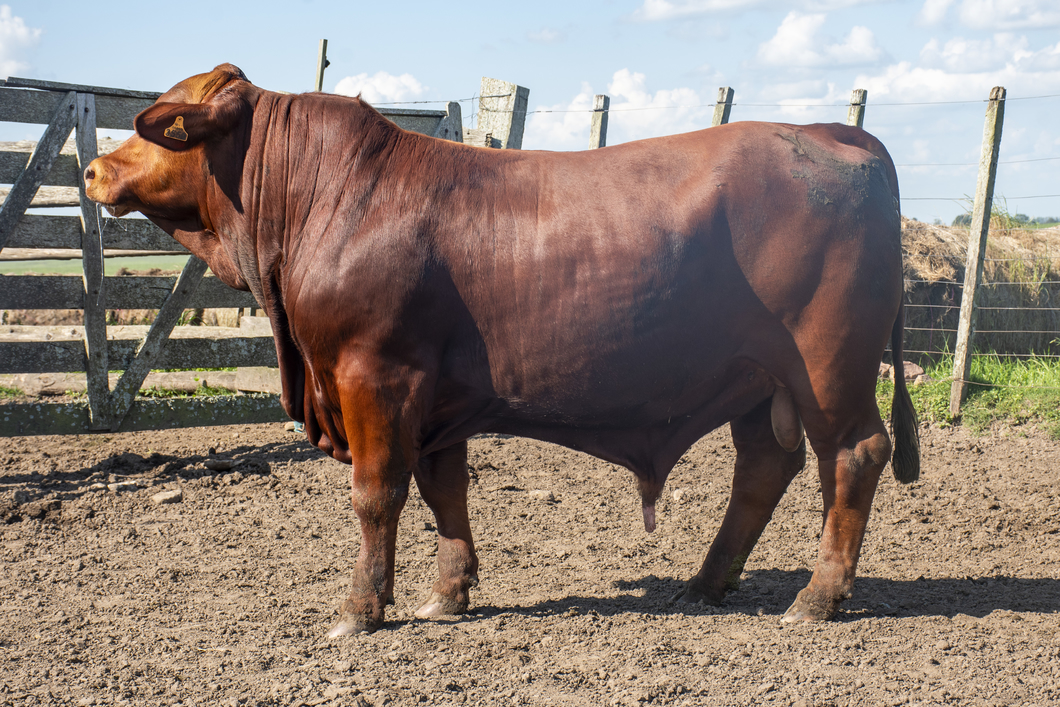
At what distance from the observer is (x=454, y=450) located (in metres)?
3.74

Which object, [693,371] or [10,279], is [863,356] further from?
[10,279]

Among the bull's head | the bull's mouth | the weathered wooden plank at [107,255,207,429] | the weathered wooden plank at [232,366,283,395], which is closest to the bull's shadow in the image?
the bull's head

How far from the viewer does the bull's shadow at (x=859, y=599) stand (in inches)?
139

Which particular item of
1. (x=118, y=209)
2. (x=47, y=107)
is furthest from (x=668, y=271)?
(x=47, y=107)

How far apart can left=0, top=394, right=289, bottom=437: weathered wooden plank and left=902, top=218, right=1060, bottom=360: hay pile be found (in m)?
5.68

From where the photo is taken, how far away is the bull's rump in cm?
318

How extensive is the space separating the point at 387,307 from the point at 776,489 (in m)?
1.86

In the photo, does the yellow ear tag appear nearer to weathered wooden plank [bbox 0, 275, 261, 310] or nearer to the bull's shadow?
the bull's shadow

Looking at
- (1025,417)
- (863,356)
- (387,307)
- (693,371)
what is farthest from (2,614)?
(1025,417)

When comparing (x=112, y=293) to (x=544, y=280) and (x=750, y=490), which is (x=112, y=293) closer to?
(x=544, y=280)

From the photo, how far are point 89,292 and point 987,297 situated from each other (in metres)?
7.35

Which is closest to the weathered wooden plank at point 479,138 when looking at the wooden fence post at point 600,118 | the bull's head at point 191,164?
the wooden fence post at point 600,118

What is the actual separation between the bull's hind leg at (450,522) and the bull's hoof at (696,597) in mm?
872

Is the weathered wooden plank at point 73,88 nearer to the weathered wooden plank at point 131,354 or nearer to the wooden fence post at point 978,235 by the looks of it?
the weathered wooden plank at point 131,354
